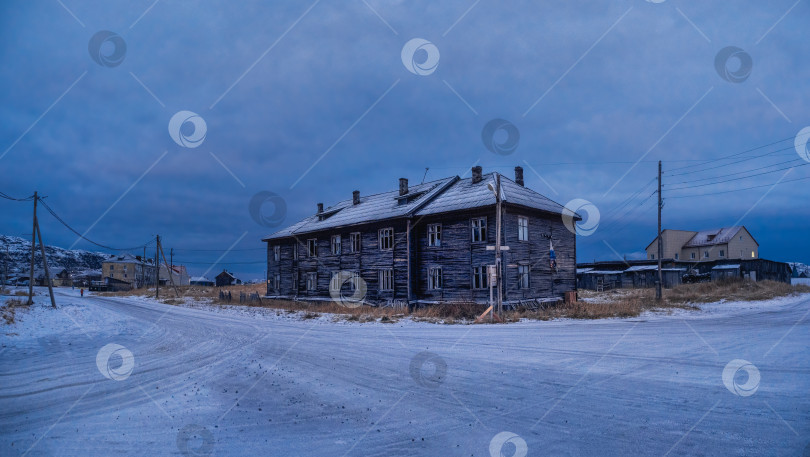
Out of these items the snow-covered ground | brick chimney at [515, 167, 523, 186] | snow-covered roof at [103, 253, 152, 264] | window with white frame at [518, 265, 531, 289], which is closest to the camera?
the snow-covered ground

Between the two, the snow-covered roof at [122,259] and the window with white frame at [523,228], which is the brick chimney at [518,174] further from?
the snow-covered roof at [122,259]

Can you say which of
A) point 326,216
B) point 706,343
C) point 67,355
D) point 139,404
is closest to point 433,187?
point 326,216

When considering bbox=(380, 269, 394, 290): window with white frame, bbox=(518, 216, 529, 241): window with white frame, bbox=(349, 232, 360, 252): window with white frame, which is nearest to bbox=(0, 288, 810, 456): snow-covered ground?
bbox=(518, 216, 529, 241): window with white frame

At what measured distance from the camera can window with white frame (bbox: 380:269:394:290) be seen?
31672 mm

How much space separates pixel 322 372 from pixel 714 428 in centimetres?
660

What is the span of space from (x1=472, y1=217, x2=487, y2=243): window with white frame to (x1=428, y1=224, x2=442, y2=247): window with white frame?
→ 254cm

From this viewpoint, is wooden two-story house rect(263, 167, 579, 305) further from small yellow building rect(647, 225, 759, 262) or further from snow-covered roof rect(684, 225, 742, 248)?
snow-covered roof rect(684, 225, 742, 248)

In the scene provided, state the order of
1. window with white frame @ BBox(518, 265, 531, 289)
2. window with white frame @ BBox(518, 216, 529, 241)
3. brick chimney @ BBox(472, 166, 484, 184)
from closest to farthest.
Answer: window with white frame @ BBox(518, 265, 531, 289) < window with white frame @ BBox(518, 216, 529, 241) < brick chimney @ BBox(472, 166, 484, 184)

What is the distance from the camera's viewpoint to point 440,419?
618cm

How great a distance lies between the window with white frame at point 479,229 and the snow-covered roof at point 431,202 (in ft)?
3.36

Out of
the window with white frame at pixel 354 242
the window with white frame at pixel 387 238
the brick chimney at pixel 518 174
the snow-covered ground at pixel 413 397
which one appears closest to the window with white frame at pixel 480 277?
the window with white frame at pixel 387 238

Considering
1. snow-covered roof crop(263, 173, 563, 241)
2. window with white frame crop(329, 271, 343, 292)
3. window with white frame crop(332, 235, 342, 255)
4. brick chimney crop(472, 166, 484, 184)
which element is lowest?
window with white frame crop(329, 271, 343, 292)

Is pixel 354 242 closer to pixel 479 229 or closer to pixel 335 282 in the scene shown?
pixel 335 282

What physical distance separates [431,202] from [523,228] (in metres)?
6.49
